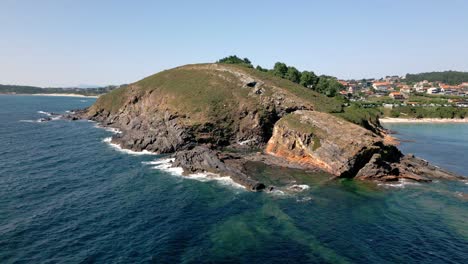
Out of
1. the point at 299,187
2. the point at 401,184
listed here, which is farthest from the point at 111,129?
the point at 401,184

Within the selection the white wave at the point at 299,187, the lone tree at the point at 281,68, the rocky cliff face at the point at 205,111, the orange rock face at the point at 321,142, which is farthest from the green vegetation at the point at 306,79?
the white wave at the point at 299,187

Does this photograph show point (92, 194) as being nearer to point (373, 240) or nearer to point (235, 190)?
point (235, 190)

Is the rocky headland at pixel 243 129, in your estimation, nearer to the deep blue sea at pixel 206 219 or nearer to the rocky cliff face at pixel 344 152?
the rocky cliff face at pixel 344 152

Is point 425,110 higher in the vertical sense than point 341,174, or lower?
higher

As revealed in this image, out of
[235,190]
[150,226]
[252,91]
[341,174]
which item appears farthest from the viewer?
[252,91]

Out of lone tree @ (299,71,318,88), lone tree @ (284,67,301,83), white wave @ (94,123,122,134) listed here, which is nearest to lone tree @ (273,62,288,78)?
lone tree @ (284,67,301,83)

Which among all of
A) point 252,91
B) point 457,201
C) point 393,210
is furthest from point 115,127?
point 457,201
